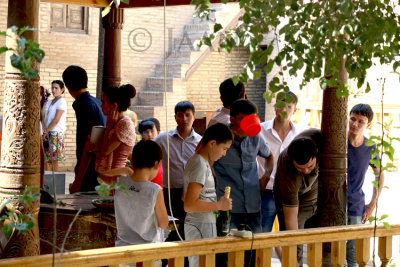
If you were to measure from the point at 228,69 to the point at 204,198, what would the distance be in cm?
1309

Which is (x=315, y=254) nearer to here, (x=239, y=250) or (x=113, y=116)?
(x=239, y=250)

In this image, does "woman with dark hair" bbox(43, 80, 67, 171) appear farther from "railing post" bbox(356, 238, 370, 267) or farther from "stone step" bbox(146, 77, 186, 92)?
"railing post" bbox(356, 238, 370, 267)

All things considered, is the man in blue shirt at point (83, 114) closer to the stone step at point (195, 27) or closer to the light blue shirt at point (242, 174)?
the light blue shirt at point (242, 174)

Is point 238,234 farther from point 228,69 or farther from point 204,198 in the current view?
point 228,69

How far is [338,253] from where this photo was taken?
4.29m

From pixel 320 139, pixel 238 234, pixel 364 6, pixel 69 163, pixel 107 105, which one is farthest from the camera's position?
pixel 69 163

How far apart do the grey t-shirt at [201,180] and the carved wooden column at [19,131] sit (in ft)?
3.51

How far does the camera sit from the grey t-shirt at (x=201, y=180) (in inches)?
183

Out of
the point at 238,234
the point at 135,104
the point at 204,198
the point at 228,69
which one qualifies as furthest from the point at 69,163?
the point at 238,234

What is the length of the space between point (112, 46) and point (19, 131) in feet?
16.1

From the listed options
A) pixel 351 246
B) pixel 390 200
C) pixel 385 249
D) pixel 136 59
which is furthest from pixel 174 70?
pixel 385 249

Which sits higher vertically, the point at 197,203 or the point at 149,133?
the point at 149,133

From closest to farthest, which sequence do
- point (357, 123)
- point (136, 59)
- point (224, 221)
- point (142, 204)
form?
point (142, 204), point (224, 221), point (357, 123), point (136, 59)

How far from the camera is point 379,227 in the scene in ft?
14.2
